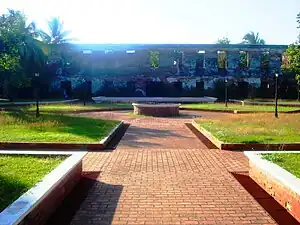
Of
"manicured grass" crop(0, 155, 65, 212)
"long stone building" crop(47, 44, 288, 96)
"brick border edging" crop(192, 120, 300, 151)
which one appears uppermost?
"long stone building" crop(47, 44, 288, 96)

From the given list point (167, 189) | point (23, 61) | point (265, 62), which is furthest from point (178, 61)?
point (167, 189)

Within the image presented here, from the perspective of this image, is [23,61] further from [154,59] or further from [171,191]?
[171,191]

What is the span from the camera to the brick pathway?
186 inches

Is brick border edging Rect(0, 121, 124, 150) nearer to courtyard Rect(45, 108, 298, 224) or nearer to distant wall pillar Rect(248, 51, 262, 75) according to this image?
courtyard Rect(45, 108, 298, 224)

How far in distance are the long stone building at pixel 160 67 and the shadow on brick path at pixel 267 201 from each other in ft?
101

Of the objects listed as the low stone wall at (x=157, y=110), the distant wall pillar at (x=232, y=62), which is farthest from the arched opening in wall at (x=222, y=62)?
the low stone wall at (x=157, y=110)

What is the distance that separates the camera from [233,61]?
127ft

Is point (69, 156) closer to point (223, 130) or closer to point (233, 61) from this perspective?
point (223, 130)

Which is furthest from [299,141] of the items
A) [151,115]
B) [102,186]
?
[151,115]

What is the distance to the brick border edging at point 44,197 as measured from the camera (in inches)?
147

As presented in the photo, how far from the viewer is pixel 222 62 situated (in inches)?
1596

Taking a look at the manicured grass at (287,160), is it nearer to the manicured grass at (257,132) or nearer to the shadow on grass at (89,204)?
the shadow on grass at (89,204)

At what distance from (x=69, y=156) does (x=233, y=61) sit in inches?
1336

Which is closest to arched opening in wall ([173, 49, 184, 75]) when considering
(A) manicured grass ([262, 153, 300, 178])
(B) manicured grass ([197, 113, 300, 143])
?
(B) manicured grass ([197, 113, 300, 143])
